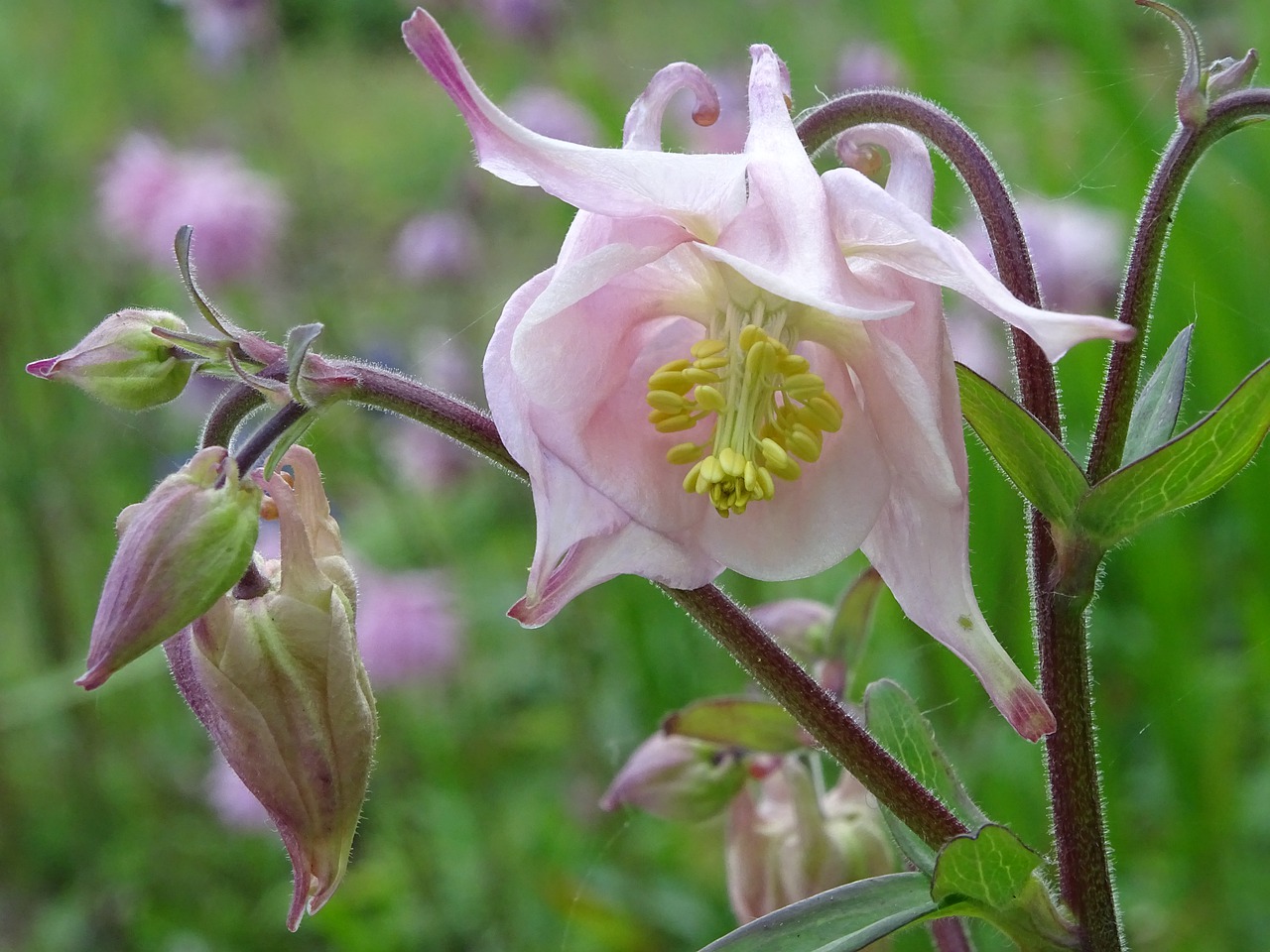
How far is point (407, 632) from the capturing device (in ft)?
7.41

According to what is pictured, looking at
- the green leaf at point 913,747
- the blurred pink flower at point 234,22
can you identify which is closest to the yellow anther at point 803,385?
the green leaf at point 913,747

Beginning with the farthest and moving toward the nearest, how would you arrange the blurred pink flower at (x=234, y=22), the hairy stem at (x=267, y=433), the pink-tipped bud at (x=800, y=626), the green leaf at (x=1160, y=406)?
1. the blurred pink flower at (x=234, y=22)
2. the pink-tipped bud at (x=800, y=626)
3. the green leaf at (x=1160, y=406)
4. the hairy stem at (x=267, y=433)

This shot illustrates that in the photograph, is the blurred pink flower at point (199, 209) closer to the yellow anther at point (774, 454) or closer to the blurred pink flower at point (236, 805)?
the blurred pink flower at point (236, 805)

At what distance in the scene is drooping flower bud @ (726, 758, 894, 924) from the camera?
3.19 ft

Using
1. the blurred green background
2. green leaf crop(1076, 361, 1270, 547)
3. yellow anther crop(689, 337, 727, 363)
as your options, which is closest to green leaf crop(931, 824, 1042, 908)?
green leaf crop(1076, 361, 1270, 547)

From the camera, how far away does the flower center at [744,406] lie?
66 cm

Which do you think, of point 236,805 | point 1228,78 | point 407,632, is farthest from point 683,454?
point 236,805

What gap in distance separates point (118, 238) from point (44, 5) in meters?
2.45

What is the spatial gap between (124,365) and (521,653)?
7.44ft

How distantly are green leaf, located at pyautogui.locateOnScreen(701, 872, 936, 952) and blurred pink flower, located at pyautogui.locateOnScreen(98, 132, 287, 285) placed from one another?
207 centimetres

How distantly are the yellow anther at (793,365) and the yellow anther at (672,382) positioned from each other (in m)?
0.05

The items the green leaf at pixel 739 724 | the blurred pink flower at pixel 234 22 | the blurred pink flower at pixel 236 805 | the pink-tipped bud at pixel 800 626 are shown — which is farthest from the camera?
the blurred pink flower at pixel 234 22

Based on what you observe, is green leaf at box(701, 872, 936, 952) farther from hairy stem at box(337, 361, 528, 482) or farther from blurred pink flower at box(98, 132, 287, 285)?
blurred pink flower at box(98, 132, 287, 285)

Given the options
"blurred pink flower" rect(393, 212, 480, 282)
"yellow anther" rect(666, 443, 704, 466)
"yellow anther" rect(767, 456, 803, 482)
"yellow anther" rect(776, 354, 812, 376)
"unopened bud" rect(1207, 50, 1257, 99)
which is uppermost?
"blurred pink flower" rect(393, 212, 480, 282)
